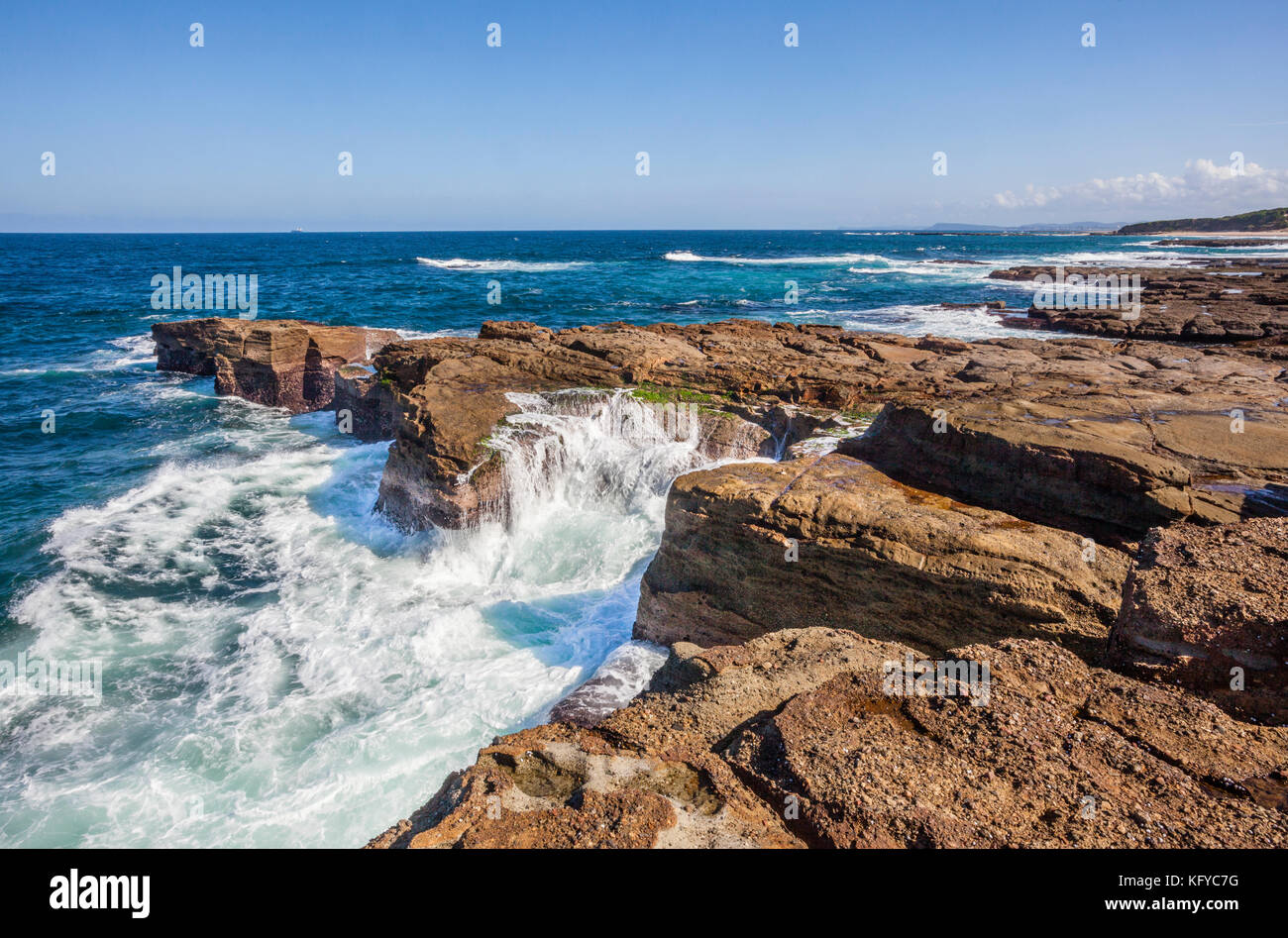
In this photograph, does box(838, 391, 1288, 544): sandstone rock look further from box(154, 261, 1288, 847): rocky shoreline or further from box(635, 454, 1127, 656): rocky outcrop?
box(635, 454, 1127, 656): rocky outcrop

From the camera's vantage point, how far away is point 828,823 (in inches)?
132

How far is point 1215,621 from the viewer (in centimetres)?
446

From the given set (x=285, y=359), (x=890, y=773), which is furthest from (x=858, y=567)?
(x=285, y=359)

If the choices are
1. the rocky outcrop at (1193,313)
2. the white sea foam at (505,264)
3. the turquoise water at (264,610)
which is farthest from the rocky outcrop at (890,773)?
the white sea foam at (505,264)

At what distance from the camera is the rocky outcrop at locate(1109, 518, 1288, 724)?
4.25 m

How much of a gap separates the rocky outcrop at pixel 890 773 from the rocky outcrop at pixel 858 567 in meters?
1.61

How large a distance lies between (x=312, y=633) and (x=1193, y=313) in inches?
1169

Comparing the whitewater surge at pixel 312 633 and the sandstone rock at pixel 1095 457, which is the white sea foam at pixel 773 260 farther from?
the sandstone rock at pixel 1095 457

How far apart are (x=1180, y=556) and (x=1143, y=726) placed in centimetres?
198

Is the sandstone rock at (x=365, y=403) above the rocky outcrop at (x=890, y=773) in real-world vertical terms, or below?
above

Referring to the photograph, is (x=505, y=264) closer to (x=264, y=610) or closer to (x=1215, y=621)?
(x=264, y=610)

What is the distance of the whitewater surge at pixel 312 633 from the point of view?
6.81 meters
